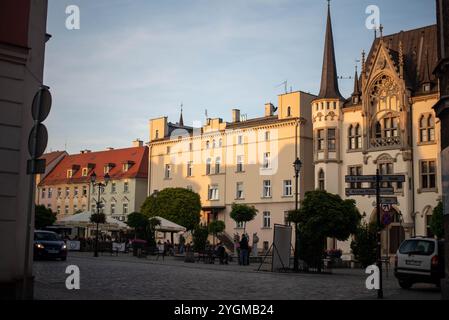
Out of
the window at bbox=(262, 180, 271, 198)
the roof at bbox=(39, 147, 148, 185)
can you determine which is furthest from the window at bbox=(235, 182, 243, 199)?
the roof at bbox=(39, 147, 148, 185)

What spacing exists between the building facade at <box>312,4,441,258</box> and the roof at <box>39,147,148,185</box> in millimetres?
36348

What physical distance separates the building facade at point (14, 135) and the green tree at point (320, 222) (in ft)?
55.8

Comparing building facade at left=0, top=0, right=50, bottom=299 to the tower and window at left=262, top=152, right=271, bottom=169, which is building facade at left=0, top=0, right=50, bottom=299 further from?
window at left=262, top=152, right=271, bottom=169

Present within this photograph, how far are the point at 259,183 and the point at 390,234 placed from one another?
18111 mm

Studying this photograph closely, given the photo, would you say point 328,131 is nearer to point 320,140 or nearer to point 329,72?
point 320,140

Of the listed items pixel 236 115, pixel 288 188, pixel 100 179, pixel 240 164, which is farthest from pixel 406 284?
pixel 100 179

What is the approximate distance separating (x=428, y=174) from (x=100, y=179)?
5366cm

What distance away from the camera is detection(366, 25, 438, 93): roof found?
165ft

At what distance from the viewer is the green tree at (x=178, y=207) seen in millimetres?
64000

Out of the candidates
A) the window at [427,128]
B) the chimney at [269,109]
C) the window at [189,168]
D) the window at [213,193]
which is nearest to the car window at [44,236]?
the window at [427,128]

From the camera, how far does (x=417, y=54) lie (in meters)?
52.6
